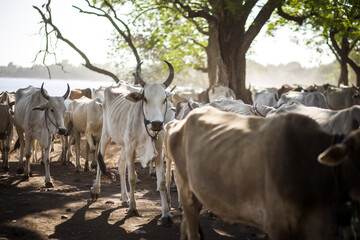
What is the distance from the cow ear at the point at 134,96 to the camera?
6367mm

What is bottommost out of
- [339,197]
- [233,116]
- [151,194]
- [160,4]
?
[151,194]

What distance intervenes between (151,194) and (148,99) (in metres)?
2.69

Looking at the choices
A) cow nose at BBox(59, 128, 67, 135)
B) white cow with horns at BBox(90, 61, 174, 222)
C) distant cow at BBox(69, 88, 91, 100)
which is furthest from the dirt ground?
distant cow at BBox(69, 88, 91, 100)

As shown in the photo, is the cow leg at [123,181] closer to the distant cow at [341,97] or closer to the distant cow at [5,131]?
the distant cow at [5,131]

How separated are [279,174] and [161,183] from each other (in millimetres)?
3497

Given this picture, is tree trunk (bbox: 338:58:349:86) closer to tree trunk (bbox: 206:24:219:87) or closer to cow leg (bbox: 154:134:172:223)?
tree trunk (bbox: 206:24:219:87)

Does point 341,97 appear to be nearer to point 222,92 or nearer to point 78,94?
point 222,92

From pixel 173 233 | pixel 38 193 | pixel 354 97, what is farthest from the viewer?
pixel 354 97

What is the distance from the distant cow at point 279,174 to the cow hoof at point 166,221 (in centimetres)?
233

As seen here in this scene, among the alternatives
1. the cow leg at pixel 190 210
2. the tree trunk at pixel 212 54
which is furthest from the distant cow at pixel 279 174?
the tree trunk at pixel 212 54

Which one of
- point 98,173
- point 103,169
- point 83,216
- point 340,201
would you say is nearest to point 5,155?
point 98,173

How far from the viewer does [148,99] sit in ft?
20.5

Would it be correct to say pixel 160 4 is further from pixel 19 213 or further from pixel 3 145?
pixel 19 213

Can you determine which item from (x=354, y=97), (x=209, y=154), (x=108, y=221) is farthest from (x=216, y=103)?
(x=354, y=97)
